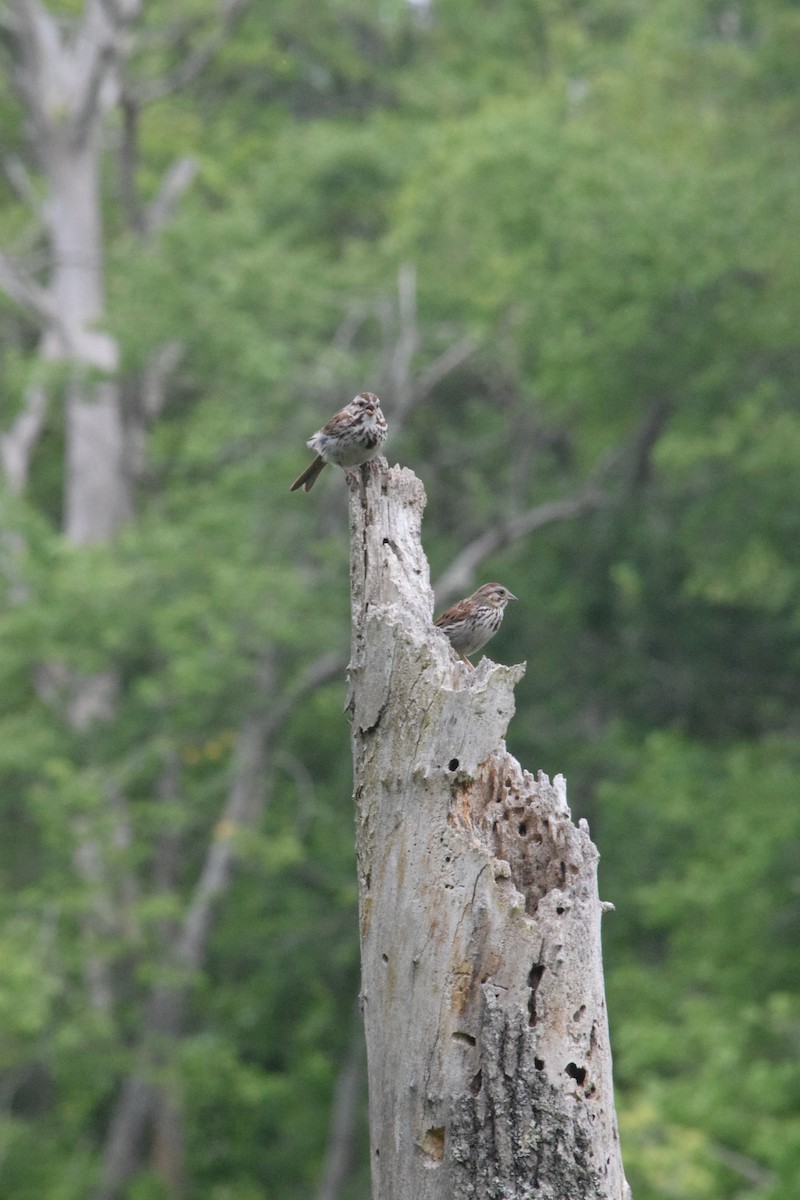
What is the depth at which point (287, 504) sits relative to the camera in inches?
827

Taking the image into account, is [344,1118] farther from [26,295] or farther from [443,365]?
[26,295]

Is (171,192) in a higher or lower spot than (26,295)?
higher

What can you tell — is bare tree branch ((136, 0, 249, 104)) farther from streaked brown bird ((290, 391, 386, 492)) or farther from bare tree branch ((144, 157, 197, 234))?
streaked brown bird ((290, 391, 386, 492))

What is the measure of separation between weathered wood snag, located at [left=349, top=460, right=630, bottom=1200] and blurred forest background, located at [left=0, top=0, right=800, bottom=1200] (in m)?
9.79

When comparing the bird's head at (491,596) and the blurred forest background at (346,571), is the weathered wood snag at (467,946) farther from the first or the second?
the blurred forest background at (346,571)

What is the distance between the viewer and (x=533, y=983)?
5.27 m

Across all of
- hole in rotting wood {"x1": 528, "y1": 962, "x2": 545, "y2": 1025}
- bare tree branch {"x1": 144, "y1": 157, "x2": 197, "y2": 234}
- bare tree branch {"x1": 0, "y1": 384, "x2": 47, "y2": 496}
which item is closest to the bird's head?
hole in rotting wood {"x1": 528, "y1": 962, "x2": 545, "y2": 1025}

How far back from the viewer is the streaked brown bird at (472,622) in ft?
28.3

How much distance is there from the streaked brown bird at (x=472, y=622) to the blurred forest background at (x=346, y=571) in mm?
7464

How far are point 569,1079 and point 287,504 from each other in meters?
16.1

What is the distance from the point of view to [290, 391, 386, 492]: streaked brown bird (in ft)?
25.8

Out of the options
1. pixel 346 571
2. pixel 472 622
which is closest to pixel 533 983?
pixel 472 622

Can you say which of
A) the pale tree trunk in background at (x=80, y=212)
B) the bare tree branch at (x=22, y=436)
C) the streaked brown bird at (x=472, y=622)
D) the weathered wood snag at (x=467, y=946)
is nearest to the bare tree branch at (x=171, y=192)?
the pale tree trunk in background at (x=80, y=212)

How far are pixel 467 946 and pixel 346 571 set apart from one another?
596 inches
